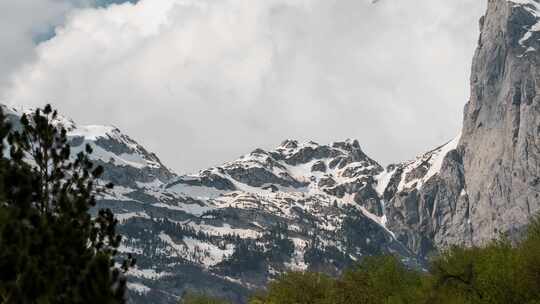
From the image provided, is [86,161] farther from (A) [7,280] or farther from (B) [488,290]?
(B) [488,290]

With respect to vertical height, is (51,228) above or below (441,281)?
below

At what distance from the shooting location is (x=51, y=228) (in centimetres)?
4716

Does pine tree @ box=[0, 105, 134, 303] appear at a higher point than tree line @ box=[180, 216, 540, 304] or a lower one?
lower

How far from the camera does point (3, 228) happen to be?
1688 inches

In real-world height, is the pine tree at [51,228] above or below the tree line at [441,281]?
below

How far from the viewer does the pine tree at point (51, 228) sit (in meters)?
42.3

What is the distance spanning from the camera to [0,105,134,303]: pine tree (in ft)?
139

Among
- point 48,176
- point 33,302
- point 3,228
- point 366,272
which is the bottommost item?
point 33,302

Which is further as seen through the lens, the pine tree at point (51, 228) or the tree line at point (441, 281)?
the tree line at point (441, 281)

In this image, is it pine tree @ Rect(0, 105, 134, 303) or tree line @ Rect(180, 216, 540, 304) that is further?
tree line @ Rect(180, 216, 540, 304)

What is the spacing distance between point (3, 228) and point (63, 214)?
6.75 meters

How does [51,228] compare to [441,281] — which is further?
[441,281]

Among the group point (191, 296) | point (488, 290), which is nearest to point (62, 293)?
point (488, 290)

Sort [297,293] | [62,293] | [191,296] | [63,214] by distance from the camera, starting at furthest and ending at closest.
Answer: [191,296] → [297,293] → [63,214] → [62,293]
